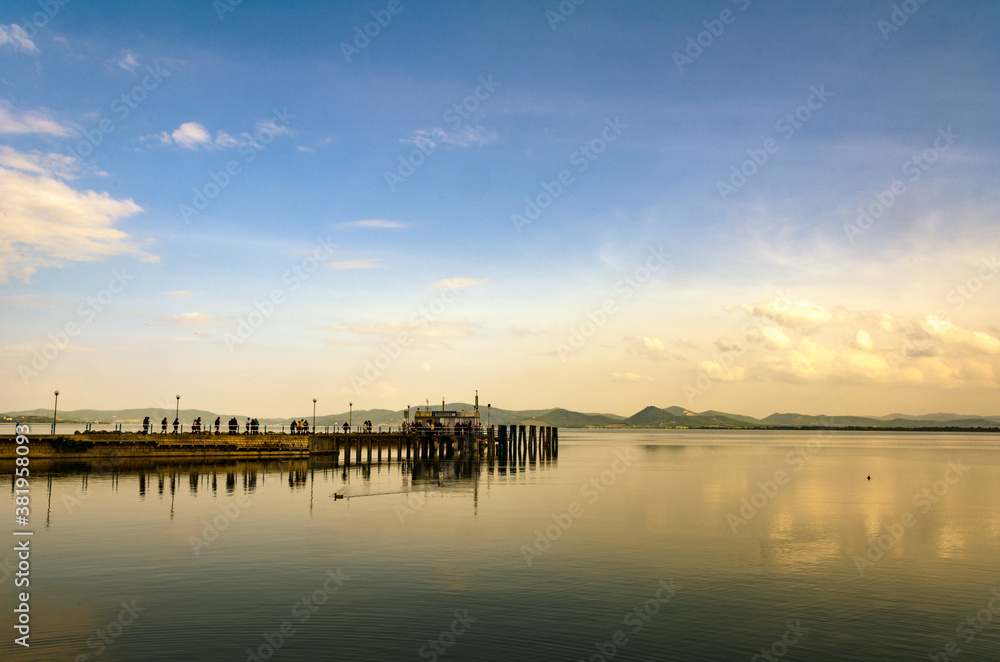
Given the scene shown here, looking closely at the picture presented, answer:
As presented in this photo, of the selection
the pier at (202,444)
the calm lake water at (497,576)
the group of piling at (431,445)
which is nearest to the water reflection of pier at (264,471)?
the group of piling at (431,445)

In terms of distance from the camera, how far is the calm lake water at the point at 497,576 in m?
16.8

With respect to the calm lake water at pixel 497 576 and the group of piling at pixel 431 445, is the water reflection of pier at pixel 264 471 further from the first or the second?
the calm lake water at pixel 497 576

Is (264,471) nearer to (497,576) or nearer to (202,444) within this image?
(202,444)

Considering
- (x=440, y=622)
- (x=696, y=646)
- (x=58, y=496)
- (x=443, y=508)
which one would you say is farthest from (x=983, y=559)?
(x=58, y=496)

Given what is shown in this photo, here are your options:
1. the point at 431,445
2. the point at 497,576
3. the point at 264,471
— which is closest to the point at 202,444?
the point at 264,471

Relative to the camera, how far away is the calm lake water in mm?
16750

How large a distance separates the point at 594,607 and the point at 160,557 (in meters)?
16.3

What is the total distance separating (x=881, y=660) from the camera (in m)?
15.9

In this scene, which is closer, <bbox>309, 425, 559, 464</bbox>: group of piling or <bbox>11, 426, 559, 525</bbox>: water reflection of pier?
<bbox>11, 426, 559, 525</bbox>: water reflection of pier

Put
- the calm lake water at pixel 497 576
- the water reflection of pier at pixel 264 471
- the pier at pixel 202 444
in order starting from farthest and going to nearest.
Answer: the pier at pixel 202 444 → the water reflection of pier at pixel 264 471 → the calm lake water at pixel 497 576

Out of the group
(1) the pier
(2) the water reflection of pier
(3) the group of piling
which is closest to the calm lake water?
(2) the water reflection of pier

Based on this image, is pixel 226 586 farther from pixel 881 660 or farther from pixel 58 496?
pixel 58 496

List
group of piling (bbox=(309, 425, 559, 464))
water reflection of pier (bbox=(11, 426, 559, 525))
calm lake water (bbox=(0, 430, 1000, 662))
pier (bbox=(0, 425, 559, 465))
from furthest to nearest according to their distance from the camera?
group of piling (bbox=(309, 425, 559, 464)), pier (bbox=(0, 425, 559, 465)), water reflection of pier (bbox=(11, 426, 559, 525)), calm lake water (bbox=(0, 430, 1000, 662))

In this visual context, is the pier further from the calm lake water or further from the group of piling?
the calm lake water
